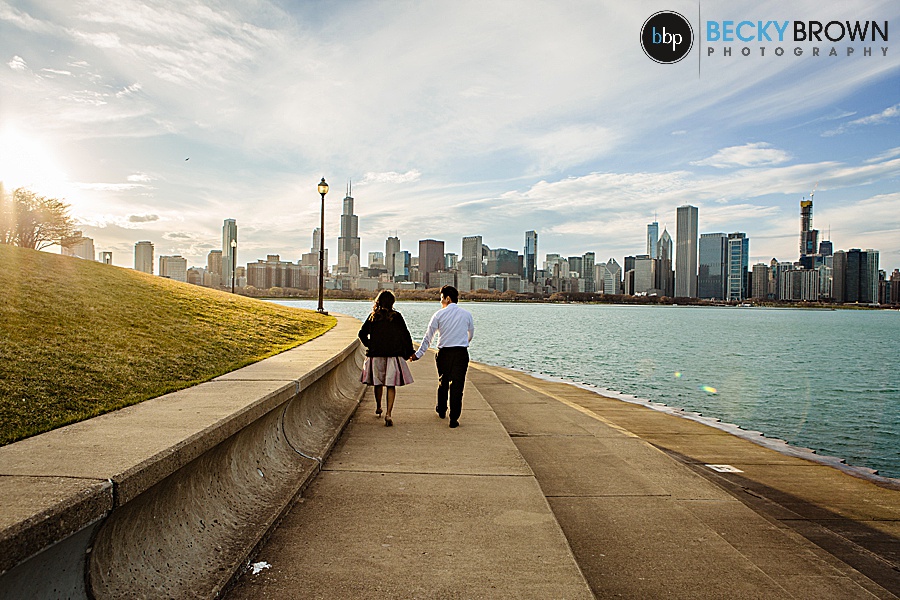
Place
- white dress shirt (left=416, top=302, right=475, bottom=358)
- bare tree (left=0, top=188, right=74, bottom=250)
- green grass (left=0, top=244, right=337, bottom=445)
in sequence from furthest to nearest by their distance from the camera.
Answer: bare tree (left=0, top=188, right=74, bottom=250), white dress shirt (left=416, top=302, right=475, bottom=358), green grass (left=0, top=244, right=337, bottom=445)

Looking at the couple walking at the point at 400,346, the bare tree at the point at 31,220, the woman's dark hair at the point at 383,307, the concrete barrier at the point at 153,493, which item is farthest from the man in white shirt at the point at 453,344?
the bare tree at the point at 31,220

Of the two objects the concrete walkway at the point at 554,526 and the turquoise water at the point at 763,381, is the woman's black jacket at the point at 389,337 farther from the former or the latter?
the turquoise water at the point at 763,381

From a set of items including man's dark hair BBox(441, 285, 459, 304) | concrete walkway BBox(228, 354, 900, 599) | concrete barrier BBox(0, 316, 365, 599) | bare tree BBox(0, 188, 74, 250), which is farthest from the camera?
bare tree BBox(0, 188, 74, 250)

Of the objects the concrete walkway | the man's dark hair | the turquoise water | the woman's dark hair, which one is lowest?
the turquoise water

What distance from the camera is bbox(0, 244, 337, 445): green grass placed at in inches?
223

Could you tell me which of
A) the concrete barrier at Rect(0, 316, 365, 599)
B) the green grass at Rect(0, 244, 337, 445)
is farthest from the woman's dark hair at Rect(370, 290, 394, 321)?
the green grass at Rect(0, 244, 337, 445)

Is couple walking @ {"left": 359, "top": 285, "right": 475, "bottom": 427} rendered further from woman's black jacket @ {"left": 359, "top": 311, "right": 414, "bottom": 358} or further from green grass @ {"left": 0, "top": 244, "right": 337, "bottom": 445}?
green grass @ {"left": 0, "top": 244, "right": 337, "bottom": 445}

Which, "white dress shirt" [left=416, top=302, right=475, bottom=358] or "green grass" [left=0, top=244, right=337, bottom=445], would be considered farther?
"white dress shirt" [left=416, top=302, right=475, bottom=358]

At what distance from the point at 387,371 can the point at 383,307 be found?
A: 35.7 inches

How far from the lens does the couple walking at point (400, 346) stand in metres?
8.40

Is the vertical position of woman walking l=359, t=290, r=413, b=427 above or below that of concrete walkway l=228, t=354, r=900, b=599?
above

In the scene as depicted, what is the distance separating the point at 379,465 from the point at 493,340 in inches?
1643

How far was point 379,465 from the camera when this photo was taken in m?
6.56

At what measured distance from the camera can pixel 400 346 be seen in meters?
8.41
